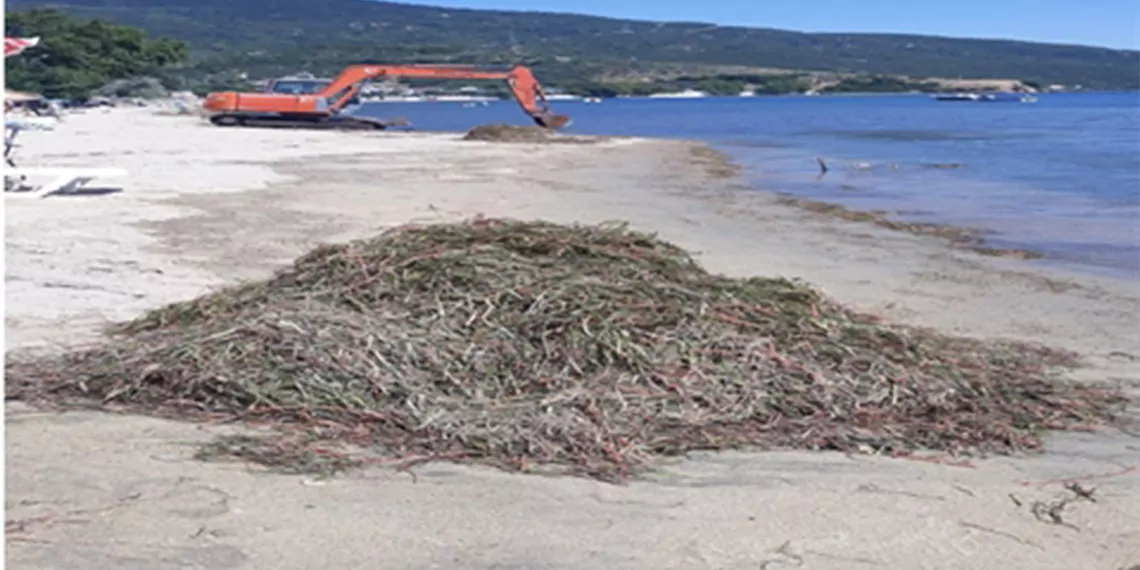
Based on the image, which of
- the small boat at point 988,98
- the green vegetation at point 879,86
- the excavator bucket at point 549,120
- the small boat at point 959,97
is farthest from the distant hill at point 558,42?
the excavator bucket at point 549,120

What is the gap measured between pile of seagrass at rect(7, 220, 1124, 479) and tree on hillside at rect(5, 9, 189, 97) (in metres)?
61.9

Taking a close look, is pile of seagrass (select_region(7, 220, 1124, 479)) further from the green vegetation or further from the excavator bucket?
the green vegetation

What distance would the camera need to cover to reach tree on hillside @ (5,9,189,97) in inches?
2613

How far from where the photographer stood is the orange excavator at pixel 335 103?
39.6 metres

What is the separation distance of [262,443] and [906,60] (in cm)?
18133

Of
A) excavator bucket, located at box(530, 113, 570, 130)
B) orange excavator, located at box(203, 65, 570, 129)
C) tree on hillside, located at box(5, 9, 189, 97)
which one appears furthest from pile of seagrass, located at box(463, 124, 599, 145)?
tree on hillside, located at box(5, 9, 189, 97)

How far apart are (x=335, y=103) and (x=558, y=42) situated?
14047cm

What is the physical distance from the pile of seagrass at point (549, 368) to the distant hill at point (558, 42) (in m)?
130

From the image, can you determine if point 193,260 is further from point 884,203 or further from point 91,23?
point 91,23

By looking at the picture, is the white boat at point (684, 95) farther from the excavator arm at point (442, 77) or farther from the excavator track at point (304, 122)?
the excavator track at point (304, 122)

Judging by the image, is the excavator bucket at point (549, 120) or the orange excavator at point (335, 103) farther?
the excavator bucket at point (549, 120)

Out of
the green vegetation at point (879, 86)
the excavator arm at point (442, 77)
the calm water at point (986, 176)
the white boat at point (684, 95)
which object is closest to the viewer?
the calm water at point (986, 176)

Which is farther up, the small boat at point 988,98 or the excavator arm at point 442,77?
A: the excavator arm at point 442,77

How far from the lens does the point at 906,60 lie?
178625 mm
